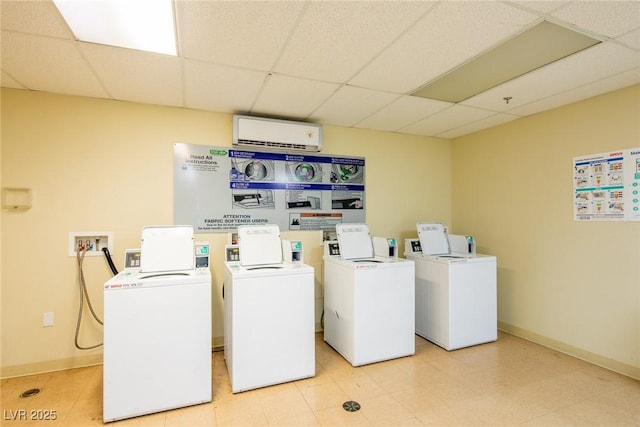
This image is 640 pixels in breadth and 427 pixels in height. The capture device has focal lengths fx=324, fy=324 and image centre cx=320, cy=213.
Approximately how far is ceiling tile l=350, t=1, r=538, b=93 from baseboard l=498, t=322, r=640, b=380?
2804 mm

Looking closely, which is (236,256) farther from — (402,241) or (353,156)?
(402,241)

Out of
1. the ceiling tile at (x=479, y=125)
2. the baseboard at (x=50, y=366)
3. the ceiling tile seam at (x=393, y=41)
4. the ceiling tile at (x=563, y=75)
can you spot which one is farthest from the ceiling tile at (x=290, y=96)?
the baseboard at (x=50, y=366)

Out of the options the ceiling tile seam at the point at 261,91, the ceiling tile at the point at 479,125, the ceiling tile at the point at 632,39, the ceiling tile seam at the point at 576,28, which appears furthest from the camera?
the ceiling tile at the point at 479,125

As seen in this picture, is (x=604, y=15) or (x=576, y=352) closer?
(x=604, y=15)

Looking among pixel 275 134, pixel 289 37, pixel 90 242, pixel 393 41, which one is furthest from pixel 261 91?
pixel 90 242

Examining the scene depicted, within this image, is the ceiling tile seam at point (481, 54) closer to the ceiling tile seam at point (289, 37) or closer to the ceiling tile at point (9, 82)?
the ceiling tile seam at point (289, 37)

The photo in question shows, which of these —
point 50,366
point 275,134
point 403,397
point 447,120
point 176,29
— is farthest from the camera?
point 447,120

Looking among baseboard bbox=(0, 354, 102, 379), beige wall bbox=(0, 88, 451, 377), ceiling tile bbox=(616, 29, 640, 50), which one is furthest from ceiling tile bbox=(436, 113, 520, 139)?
baseboard bbox=(0, 354, 102, 379)

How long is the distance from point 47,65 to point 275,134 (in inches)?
70.6

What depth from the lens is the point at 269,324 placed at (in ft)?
8.20

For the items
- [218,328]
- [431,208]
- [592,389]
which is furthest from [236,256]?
[592,389]

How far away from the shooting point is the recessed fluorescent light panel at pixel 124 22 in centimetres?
164

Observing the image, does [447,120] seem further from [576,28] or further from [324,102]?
[576,28]

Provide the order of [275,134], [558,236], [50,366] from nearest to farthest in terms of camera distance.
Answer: [50,366], [558,236], [275,134]
